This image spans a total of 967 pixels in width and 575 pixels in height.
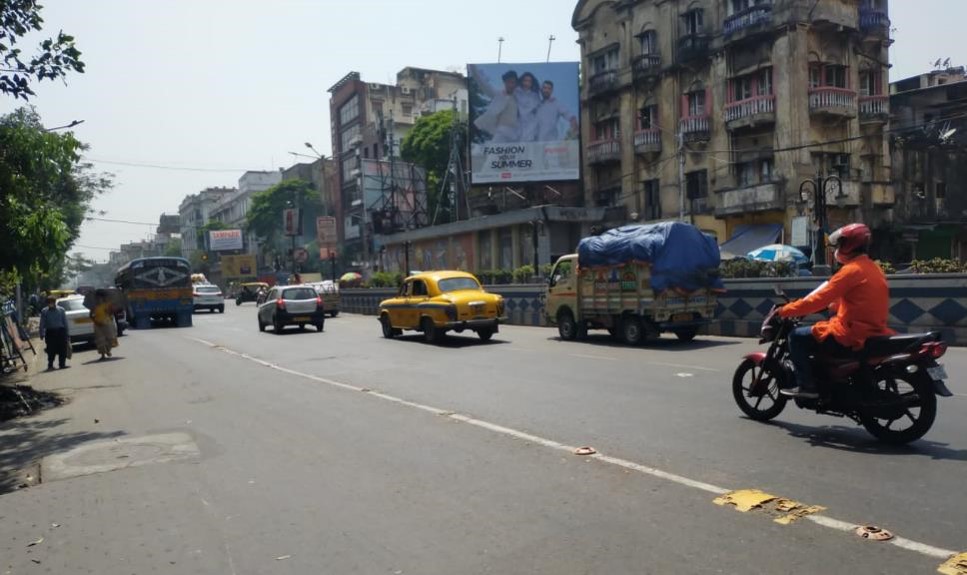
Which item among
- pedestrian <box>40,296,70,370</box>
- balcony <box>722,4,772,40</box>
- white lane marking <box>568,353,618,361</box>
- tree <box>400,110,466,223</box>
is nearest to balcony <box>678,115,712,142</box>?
balcony <box>722,4,772,40</box>

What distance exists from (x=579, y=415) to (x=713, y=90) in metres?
29.3

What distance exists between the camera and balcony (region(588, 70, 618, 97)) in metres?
38.9

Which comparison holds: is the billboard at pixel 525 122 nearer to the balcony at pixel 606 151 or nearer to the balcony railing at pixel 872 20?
the balcony at pixel 606 151

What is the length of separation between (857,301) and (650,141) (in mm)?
31724

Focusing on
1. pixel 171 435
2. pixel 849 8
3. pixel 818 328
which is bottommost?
pixel 171 435

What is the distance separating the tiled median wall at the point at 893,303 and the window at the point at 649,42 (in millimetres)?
18443

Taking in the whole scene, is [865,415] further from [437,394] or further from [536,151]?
[536,151]

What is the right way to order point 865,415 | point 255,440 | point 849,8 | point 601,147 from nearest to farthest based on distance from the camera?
point 865,415 → point 255,440 → point 849,8 → point 601,147

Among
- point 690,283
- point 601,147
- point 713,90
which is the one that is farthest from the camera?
point 601,147

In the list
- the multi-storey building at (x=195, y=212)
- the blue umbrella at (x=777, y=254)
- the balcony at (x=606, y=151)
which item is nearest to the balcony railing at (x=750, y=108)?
the balcony at (x=606, y=151)

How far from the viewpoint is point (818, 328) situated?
6633 mm

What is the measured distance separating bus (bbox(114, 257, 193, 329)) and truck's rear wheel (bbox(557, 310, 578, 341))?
20104 millimetres

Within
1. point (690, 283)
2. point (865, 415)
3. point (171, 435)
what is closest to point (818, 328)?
point (865, 415)

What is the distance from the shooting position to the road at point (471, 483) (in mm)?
4281
